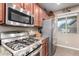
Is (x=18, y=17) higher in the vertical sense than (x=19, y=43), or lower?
higher

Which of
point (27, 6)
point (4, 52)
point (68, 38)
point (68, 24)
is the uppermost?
point (27, 6)

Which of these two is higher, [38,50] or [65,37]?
[65,37]

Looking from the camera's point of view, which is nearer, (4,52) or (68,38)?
(4,52)

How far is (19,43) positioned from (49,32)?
1.21 feet

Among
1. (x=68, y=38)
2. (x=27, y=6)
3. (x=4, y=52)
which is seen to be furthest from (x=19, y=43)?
(x=68, y=38)

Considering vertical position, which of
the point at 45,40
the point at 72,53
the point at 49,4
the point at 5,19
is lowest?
the point at 72,53

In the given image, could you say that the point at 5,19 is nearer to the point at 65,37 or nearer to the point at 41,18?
the point at 41,18

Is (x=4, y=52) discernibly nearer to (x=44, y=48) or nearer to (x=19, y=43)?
(x=19, y=43)

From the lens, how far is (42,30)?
133 centimetres

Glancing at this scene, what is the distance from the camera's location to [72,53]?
1.26 m

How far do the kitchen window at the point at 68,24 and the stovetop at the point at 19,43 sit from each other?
1.10 feet

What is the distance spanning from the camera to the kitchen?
121 centimetres

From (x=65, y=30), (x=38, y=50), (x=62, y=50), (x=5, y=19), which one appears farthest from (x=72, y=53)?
(x=5, y=19)

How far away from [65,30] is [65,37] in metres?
0.09
